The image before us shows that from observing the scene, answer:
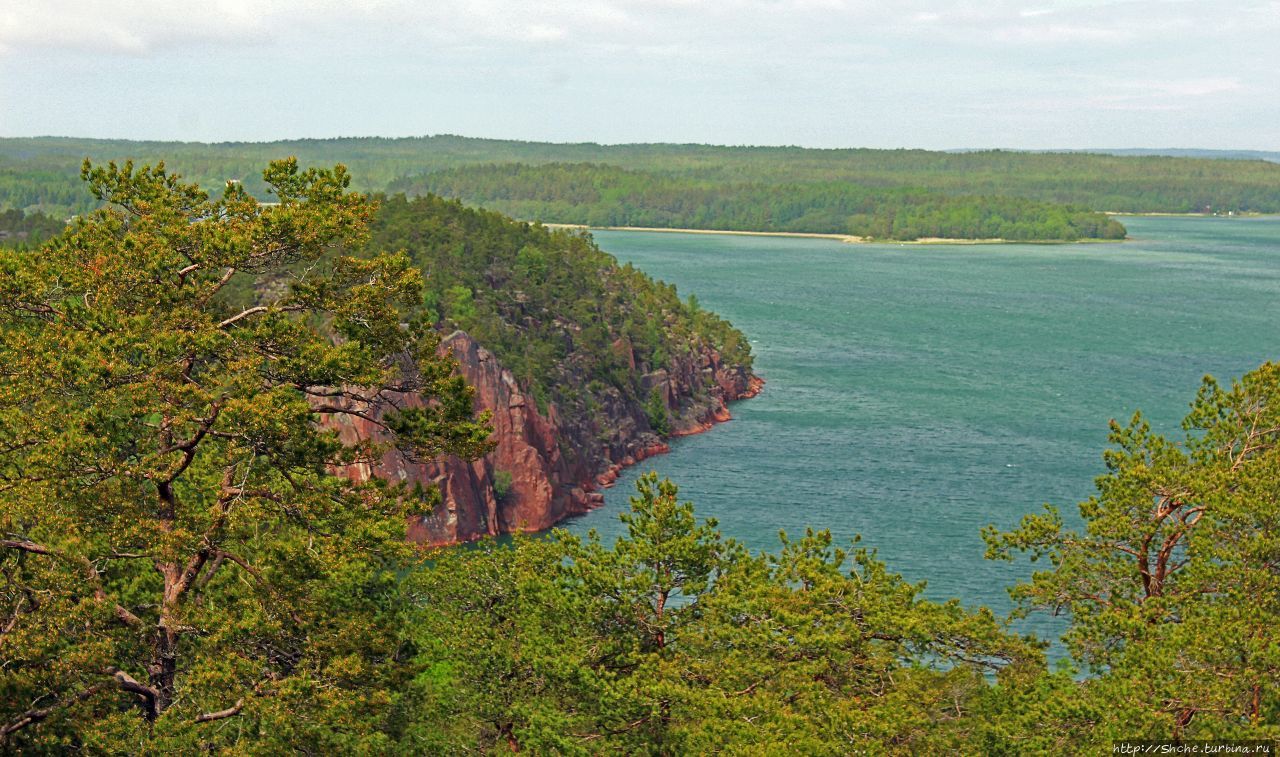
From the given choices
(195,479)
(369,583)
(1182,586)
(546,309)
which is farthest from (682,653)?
(546,309)

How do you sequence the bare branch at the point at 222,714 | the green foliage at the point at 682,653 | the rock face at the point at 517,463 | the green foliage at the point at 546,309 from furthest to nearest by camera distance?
the green foliage at the point at 546,309
the rock face at the point at 517,463
the green foliage at the point at 682,653
the bare branch at the point at 222,714

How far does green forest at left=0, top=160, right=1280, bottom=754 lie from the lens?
23.1 m

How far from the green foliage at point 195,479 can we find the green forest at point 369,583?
0.07m

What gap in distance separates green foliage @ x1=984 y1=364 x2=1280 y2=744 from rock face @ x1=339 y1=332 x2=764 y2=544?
45.0 m

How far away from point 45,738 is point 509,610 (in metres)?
11.1

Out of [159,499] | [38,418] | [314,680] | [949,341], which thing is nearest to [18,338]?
[38,418]

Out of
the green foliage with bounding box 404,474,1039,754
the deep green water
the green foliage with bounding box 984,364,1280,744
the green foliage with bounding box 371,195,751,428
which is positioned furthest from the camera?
the green foliage with bounding box 371,195,751,428

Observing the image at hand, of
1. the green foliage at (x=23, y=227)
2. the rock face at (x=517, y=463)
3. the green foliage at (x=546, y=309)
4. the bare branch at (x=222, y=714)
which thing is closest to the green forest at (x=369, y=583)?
the bare branch at (x=222, y=714)

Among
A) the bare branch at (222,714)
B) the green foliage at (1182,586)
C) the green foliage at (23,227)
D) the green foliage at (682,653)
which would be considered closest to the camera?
the bare branch at (222,714)

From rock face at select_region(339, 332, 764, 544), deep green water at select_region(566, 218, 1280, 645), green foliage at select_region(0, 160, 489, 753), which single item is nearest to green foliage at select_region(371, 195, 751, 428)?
rock face at select_region(339, 332, 764, 544)

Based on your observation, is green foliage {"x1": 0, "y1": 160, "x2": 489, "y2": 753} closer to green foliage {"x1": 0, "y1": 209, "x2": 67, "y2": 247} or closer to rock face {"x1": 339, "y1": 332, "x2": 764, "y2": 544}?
rock face {"x1": 339, "y1": 332, "x2": 764, "y2": 544}

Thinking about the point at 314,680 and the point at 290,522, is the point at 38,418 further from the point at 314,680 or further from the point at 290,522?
the point at 314,680

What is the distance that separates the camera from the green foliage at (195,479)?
74.6ft

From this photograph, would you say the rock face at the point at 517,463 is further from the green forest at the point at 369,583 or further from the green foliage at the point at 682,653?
the green forest at the point at 369,583
